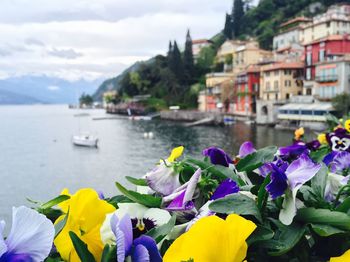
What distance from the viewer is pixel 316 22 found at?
5650 cm

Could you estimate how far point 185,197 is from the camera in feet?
3.47

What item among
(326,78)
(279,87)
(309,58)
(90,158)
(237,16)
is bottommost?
(90,158)

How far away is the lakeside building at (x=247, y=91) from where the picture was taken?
2132 inches

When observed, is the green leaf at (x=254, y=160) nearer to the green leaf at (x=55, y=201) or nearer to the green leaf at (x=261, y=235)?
the green leaf at (x=261, y=235)

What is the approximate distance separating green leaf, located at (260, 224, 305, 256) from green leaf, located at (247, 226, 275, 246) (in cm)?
2

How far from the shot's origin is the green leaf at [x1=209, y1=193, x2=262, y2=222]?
3.05ft

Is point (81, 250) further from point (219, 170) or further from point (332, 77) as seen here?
point (332, 77)

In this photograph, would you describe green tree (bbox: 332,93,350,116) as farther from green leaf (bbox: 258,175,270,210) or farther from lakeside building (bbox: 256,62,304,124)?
green leaf (bbox: 258,175,270,210)

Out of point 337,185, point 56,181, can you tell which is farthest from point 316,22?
point 337,185

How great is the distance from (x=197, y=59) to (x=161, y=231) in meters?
80.0

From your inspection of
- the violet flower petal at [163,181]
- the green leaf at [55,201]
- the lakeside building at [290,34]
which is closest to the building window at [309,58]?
the lakeside building at [290,34]

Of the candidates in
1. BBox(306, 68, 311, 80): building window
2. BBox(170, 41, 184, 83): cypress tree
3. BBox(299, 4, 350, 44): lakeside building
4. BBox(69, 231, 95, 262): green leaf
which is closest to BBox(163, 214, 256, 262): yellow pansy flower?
BBox(69, 231, 95, 262): green leaf

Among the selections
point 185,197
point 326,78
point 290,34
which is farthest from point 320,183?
point 290,34

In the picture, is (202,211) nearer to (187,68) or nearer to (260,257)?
(260,257)
